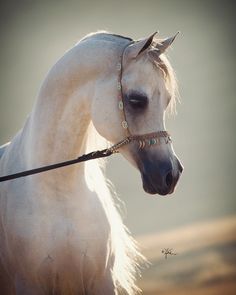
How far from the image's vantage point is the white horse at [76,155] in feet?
11.1

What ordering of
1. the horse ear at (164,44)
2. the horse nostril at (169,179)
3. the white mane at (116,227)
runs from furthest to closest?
the white mane at (116,227), the horse ear at (164,44), the horse nostril at (169,179)

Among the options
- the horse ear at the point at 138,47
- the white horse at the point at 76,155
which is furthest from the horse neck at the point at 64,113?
the horse ear at the point at 138,47

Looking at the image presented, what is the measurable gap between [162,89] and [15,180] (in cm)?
123

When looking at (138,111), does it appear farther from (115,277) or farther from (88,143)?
(115,277)

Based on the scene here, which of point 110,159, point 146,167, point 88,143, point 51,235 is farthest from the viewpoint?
point 110,159

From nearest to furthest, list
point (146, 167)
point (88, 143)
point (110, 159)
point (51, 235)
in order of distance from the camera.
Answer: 1. point (146, 167)
2. point (51, 235)
3. point (88, 143)
4. point (110, 159)

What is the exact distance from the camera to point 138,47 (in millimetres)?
3361

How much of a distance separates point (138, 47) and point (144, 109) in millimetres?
399

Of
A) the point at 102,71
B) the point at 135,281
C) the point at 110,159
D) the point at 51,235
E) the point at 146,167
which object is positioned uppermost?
the point at 102,71

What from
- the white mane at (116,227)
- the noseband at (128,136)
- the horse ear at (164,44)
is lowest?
the white mane at (116,227)

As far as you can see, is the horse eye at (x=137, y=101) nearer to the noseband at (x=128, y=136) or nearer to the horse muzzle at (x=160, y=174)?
the noseband at (x=128, y=136)

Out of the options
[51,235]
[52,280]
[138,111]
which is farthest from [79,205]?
[138,111]

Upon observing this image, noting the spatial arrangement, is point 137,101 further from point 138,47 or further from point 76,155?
point 76,155

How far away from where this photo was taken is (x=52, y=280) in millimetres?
3545
